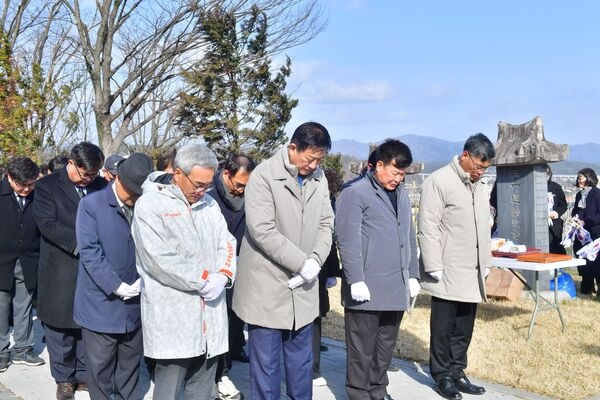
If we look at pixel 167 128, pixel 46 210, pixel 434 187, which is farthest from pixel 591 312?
pixel 167 128

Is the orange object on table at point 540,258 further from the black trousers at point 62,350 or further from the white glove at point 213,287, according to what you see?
the black trousers at point 62,350

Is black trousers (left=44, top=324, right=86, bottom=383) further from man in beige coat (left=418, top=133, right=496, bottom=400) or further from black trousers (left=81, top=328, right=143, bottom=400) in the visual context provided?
man in beige coat (left=418, top=133, right=496, bottom=400)

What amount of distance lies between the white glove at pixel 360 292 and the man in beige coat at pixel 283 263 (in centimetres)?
28

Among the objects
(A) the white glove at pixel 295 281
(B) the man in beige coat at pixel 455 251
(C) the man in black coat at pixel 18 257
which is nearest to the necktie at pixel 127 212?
(A) the white glove at pixel 295 281

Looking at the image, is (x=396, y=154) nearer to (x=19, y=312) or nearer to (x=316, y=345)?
(x=316, y=345)

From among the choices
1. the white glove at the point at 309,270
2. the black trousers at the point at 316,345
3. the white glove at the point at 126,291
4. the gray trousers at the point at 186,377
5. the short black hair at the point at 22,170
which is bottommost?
the black trousers at the point at 316,345

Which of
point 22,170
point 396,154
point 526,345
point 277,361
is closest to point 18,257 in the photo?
point 22,170

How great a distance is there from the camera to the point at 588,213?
9.54m

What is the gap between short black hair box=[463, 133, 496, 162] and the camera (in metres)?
4.88

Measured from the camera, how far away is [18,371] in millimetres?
5656

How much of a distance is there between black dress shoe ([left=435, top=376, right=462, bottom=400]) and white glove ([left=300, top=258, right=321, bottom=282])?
175 centimetres

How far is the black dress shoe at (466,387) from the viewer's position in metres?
5.00

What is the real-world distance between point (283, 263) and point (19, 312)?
10.7ft

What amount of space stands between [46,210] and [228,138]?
14209 millimetres
